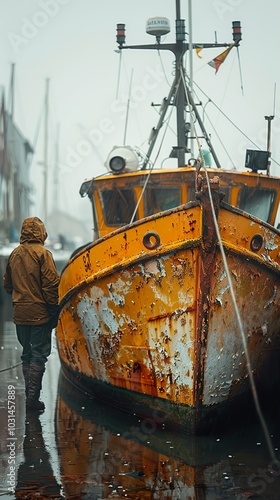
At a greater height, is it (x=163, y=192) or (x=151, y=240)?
(x=163, y=192)

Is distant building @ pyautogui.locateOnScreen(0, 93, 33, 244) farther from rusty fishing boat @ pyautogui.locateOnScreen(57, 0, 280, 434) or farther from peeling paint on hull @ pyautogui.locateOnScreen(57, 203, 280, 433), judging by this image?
peeling paint on hull @ pyautogui.locateOnScreen(57, 203, 280, 433)

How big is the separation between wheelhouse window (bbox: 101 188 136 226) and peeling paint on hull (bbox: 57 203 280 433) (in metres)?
1.39

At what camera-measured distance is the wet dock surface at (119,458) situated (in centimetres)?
536

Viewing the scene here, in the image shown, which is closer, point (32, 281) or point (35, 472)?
point (35, 472)

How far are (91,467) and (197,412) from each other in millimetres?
1299

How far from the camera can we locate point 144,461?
612 centimetres

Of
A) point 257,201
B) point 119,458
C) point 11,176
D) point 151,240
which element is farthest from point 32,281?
point 11,176

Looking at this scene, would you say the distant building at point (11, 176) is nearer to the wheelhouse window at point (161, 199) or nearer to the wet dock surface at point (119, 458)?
the wheelhouse window at point (161, 199)

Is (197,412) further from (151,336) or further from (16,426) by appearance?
(16,426)

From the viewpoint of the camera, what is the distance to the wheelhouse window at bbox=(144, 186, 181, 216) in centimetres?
881

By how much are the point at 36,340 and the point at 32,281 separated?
537 mm

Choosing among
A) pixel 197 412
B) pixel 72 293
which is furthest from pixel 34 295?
pixel 197 412

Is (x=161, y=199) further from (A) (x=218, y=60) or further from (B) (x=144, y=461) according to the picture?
(B) (x=144, y=461)

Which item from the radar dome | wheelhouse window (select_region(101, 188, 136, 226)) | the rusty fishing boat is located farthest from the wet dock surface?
the radar dome
